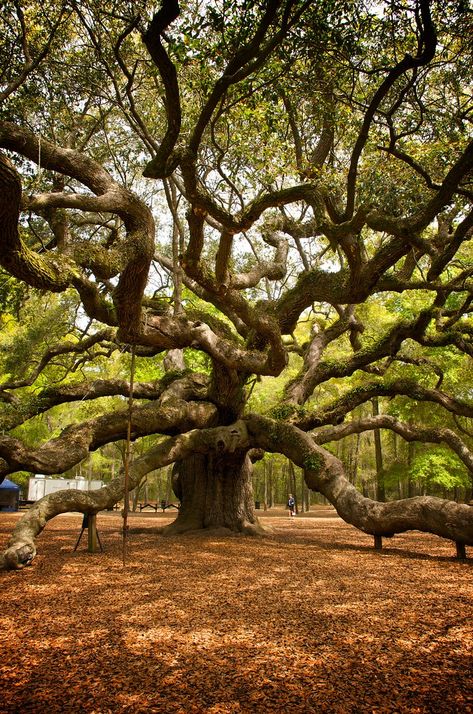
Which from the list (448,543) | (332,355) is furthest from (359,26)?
(332,355)

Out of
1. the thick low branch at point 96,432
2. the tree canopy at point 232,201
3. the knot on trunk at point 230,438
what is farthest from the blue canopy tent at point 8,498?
the knot on trunk at point 230,438

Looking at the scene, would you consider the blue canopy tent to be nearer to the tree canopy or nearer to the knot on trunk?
the tree canopy

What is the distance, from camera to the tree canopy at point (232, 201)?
644 centimetres

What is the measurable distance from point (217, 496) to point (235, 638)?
26.5 ft

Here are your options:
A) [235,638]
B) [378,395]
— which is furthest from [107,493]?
[378,395]

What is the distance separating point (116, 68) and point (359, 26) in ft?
18.3

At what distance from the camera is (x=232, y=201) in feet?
43.8

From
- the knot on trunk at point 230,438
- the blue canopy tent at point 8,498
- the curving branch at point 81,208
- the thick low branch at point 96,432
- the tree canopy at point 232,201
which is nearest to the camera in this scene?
the curving branch at point 81,208

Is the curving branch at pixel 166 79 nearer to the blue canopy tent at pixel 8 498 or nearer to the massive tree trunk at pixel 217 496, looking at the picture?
the massive tree trunk at pixel 217 496

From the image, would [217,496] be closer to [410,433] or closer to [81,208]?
Result: [410,433]

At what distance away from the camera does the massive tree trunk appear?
1170 cm

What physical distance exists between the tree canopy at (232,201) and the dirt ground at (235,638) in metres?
2.26

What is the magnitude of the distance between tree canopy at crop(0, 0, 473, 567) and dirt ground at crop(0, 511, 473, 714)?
7.41 feet

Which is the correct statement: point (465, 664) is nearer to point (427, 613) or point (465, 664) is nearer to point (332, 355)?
point (427, 613)
